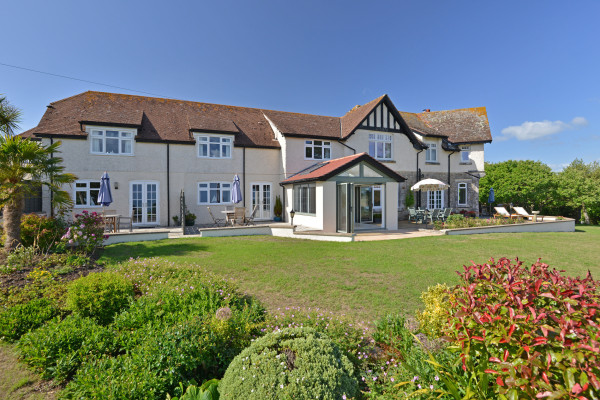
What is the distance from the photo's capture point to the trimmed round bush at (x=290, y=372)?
2.57 metres

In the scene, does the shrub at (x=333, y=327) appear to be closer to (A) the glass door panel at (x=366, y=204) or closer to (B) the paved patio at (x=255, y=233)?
(B) the paved patio at (x=255, y=233)

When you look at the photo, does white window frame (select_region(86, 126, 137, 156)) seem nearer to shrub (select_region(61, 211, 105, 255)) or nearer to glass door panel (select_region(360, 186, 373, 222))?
shrub (select_region(61, 211, 105, 255))

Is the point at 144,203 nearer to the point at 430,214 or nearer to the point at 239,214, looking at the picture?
the point at 239,214

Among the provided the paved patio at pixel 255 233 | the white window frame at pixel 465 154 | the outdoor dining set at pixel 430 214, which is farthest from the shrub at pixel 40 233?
the white window frame at pixel 465 154

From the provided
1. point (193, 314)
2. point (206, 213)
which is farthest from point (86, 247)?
point (206, 213)

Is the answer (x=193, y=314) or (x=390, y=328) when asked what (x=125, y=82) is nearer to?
(x=193, y=314)

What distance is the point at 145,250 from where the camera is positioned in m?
10.6

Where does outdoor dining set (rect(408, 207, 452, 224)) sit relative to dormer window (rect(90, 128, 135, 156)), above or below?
below

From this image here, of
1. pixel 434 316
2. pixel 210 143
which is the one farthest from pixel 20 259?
pixel 210 143

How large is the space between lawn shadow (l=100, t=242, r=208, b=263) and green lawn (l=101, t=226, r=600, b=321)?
0.03m

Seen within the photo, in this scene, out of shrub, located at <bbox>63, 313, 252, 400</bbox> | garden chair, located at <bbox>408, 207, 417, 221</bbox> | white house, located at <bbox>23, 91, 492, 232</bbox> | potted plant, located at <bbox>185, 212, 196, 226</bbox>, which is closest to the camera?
shrub, located at <bbox>63, 313, 252, 400</bbox>

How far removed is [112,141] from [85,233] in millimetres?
9661

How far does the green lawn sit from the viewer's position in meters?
5.96

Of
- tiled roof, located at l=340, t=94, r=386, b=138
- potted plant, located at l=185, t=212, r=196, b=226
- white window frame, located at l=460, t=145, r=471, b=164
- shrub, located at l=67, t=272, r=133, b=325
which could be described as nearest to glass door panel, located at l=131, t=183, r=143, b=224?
potted plant, located at l=185, t=212, r=196, b=226
